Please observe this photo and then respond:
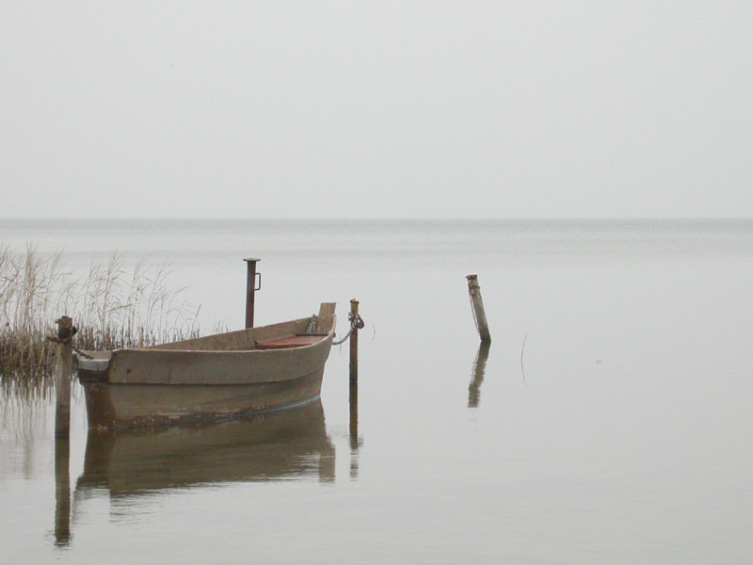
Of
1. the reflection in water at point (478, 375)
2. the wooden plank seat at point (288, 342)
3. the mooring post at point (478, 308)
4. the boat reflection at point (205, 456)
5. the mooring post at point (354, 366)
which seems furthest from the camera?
the mooring post at point (478, 308)

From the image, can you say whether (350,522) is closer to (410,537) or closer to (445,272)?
(410,537)

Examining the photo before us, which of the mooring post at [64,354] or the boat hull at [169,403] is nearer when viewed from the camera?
the mooring post at [64,354]

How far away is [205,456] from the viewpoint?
11664mm

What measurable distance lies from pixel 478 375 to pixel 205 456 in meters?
7.83

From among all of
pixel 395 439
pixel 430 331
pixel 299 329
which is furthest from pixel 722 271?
pixel 395 439

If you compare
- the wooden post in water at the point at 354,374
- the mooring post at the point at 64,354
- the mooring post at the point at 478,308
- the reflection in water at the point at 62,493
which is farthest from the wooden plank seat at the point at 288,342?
the mooring post at the point at 478,308

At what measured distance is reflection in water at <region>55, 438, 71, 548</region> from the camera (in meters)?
8.76

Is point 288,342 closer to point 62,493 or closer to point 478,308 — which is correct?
point 62,493

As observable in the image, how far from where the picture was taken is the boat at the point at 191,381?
11.7 meters

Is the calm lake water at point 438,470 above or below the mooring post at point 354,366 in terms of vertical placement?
below

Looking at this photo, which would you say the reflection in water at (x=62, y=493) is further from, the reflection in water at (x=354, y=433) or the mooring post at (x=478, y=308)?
the mooring post at (x=478, y=308)

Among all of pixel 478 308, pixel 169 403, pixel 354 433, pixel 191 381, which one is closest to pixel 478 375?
pixel 478 308

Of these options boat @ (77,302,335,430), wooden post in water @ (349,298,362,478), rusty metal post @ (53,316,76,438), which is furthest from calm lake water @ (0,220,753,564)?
rusty metal post @ (53,316,76,438)

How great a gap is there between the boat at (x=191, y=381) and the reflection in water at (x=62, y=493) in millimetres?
507
